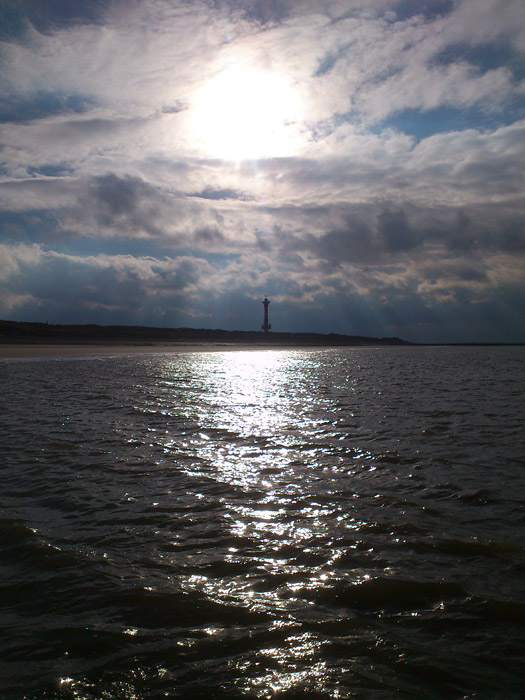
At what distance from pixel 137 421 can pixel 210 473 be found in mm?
5538

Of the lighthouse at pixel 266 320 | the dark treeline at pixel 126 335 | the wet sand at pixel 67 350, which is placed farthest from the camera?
the lighthouse at pixel 266 320

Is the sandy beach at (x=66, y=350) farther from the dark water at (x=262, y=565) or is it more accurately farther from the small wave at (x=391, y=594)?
the small wave at (x=391, y=594)

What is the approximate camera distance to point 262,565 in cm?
520

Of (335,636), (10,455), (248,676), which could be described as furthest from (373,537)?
(10,455)

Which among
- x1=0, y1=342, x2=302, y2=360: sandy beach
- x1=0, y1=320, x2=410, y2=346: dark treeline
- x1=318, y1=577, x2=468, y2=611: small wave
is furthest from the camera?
x1=0, y1=320, x2=410, y2=346: dark treeline

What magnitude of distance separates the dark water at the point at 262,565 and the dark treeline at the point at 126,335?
70.6m

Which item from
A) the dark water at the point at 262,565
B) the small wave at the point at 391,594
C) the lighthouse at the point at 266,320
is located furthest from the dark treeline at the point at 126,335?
the small wave at the point at 391,594

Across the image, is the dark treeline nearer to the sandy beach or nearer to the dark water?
the sandy beach

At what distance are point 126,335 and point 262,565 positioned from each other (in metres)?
105

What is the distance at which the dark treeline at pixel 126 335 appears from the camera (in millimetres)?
81188

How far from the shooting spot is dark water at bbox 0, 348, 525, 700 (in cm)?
361

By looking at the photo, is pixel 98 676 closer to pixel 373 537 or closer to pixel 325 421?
pixel 373 537

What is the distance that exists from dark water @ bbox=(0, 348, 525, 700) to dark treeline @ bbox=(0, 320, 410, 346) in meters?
70.6

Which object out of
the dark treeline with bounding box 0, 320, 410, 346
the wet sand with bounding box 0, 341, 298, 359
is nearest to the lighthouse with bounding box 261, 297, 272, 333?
the dark treeline with bounding box 0, 320, 410, 346
